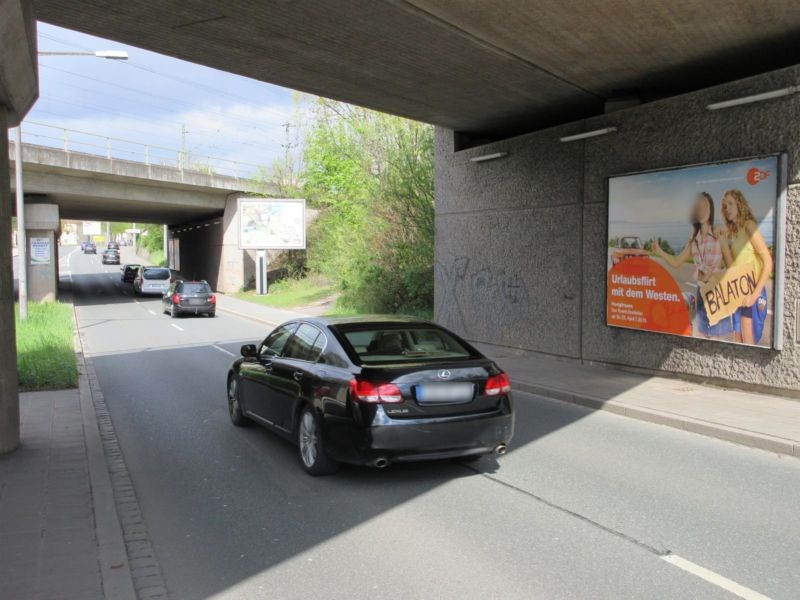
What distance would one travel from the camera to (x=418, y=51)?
986cm

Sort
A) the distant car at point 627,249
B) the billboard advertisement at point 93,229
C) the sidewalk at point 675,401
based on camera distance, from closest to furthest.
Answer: the sidewalk at point 675,401 → the distant car at point 627,249 → the billboard advertisement at point 93,229

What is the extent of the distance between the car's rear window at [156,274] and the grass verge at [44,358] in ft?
73.4

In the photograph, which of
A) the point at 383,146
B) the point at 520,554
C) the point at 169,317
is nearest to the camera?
the point at 520,554

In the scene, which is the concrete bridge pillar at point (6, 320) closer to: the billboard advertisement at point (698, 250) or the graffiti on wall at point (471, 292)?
the billboard advertisement at point (698, 250)

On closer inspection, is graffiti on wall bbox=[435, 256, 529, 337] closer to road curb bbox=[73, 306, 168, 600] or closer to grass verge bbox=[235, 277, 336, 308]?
road curb bbox=[73, 306, 168, 600]

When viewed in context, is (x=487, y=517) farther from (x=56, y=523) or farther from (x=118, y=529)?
(x=56, y=523)

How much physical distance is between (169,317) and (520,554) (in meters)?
26.0

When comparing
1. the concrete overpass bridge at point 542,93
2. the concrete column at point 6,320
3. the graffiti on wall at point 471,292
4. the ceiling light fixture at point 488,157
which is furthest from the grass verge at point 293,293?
the concrete column at point 6,320

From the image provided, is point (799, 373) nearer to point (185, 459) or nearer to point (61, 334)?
point (185, 459)

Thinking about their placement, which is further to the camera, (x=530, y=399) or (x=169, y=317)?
(x=169, y=317)

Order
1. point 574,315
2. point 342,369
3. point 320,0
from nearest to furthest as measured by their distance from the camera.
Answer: point 342,369
point 320,0
point 574,315

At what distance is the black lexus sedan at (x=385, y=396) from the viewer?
5.71 meters

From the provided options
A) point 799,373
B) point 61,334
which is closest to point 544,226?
Result: point 799,373

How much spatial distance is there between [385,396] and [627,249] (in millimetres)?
7348
